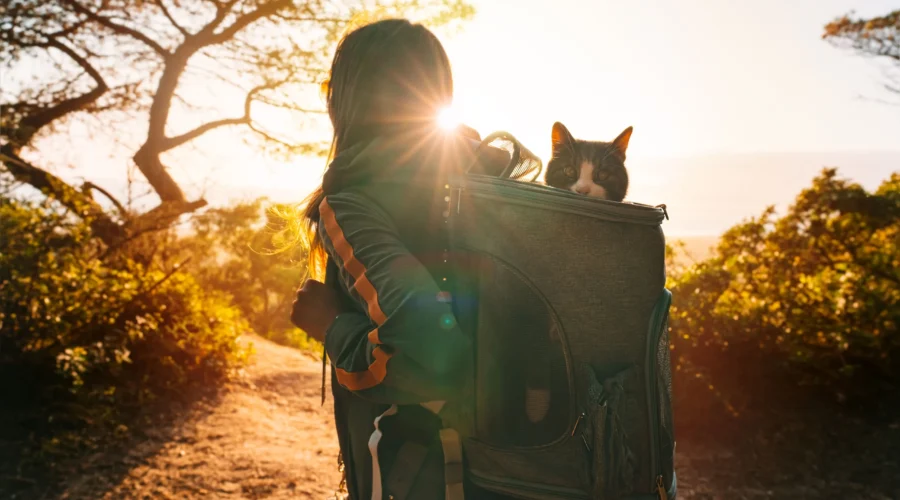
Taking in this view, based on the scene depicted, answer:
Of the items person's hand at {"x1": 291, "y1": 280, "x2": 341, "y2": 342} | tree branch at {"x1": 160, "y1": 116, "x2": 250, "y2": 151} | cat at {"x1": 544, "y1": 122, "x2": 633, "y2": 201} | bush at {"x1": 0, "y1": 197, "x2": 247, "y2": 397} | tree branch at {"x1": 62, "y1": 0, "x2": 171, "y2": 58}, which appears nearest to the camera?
person's hand at {"x1": 291, "y1": 280, "x2": 341, "y2": 342}

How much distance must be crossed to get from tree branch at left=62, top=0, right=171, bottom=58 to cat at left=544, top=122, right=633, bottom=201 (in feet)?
26.3

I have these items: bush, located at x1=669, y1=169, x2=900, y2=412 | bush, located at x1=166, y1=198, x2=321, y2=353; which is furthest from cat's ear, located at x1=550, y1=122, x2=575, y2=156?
bush, located at x1=669, y1=169, x2=900, y2=412

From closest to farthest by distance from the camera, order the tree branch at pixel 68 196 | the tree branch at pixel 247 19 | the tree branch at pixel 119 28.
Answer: the tree branch at pixel 68 196 → the tree branch at pixel 119 28 → the tree branch at pixel 247 19

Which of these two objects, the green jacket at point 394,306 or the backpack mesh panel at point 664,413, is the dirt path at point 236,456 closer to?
the green jacket at point 394,306

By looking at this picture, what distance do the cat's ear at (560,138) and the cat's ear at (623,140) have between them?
216mm

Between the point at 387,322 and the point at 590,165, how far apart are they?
74.1 inches

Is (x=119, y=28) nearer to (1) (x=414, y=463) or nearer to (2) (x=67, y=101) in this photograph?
(2) (x=67, y=101)

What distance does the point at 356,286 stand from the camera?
3.89ft

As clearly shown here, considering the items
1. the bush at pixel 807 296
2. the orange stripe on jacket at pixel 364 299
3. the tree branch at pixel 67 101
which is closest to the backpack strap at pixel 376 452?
the orange stripe on jacket at pixel 364 299

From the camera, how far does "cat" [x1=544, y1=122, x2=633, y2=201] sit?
268cm

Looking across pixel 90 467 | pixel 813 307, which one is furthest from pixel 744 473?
pixel 90 467

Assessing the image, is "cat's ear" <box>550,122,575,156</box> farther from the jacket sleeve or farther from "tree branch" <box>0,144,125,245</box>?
"tree branch" <box>0,144,125,245</box>

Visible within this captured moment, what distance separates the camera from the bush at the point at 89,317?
17.1 ft

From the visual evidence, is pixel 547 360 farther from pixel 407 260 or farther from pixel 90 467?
pixel 90 467
